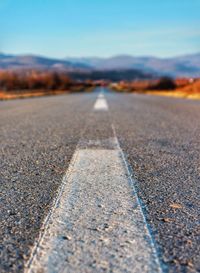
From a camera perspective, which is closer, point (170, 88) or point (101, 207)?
point (101, 207)

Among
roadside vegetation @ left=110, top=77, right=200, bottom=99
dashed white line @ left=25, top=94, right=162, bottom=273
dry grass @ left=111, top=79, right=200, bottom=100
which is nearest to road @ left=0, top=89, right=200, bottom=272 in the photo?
dashed white line @ left=25, top=94, right=162, bottom=273

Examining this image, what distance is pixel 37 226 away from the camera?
6.40ft

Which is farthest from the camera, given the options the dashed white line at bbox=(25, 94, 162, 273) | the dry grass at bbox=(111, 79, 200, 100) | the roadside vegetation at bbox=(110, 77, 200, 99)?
the roadside vegetation at bbox=(110, 77, 200, 99)

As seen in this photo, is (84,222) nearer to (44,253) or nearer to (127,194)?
(44,253)

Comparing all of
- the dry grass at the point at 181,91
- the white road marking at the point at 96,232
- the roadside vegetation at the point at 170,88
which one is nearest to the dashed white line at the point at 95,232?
the white road marking at the point at 96,232

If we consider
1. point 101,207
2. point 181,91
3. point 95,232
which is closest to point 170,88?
point 181,91

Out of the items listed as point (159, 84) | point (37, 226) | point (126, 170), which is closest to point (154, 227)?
point (37, 226)

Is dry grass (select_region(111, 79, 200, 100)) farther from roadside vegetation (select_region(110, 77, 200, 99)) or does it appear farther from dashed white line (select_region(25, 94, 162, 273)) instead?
dashed white line (select_region(25, 94, 162, 273))

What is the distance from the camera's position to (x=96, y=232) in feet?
6.01

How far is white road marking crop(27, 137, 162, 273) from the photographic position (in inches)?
58.9

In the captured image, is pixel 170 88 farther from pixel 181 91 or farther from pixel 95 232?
pixel 95 232

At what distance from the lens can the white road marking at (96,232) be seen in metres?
1.50

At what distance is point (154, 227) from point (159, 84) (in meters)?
87.1

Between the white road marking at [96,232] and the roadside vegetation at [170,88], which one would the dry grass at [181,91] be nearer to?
the roadside vegetation at [170,88]
